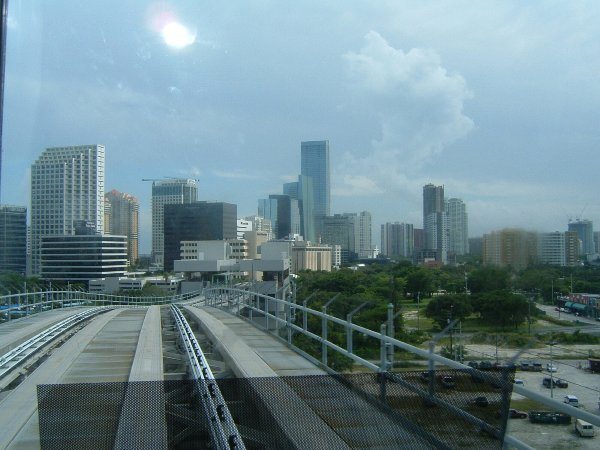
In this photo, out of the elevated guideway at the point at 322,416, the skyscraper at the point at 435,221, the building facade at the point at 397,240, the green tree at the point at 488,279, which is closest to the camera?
the elevated guideway at the point at 322,416

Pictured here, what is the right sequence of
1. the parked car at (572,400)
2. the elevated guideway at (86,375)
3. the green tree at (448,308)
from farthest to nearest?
1. the green tree at (448,308)
2. the elevated guideway at (86,375)
3. the parked car at (572,400)

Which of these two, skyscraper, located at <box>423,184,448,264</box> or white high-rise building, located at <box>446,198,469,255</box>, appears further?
skyscraper, located at <box>423,184,448,264</box>

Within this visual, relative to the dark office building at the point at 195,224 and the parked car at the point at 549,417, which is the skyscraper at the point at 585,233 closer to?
the parked car at the point at 549,417

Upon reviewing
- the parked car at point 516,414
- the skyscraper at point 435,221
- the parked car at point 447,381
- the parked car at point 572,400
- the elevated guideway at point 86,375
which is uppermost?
the skyscraper at point 435,221

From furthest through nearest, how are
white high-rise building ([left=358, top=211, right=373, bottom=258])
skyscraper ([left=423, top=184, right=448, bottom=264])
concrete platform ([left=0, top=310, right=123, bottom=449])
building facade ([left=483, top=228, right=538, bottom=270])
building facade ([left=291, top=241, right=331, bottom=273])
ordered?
1. building facade ([left=291, top=241, right=331, bottom=273])
2. white high-rise building ([left=358, top=211, right=373, bottom=258])
3. skyscraper ([left=423, top=184, right=448, bottom=264])
4. building facade ([left=483, top=228, right=538, bottom=270])
5. concrete platform ([left=0, top=310, right=123, bottom=449])

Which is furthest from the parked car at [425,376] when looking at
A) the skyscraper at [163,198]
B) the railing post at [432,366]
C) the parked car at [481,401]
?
the skyscraper at [163,198]

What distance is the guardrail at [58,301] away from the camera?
21241 mm

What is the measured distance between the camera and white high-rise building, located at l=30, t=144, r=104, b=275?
34031mm

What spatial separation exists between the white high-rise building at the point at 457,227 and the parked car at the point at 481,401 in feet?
15.3

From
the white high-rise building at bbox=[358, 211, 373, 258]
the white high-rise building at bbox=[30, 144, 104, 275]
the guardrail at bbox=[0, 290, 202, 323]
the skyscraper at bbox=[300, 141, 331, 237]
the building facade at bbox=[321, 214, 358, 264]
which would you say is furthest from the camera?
the white high-rise building at bbox=[30, 144, 104, 275]

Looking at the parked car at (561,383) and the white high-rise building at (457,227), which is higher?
the white high-rise building at (457,227)

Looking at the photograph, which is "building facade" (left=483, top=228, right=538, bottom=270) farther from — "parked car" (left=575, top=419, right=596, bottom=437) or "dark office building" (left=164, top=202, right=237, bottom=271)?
"dark office building" (left=164, top=202, right=237, bottom=271)

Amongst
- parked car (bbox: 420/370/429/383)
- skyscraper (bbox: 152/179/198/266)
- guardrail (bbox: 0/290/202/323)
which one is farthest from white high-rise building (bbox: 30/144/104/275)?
skyscraper (bbox: 152/179/198/266)

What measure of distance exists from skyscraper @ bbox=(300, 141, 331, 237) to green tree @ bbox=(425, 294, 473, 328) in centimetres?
1731
